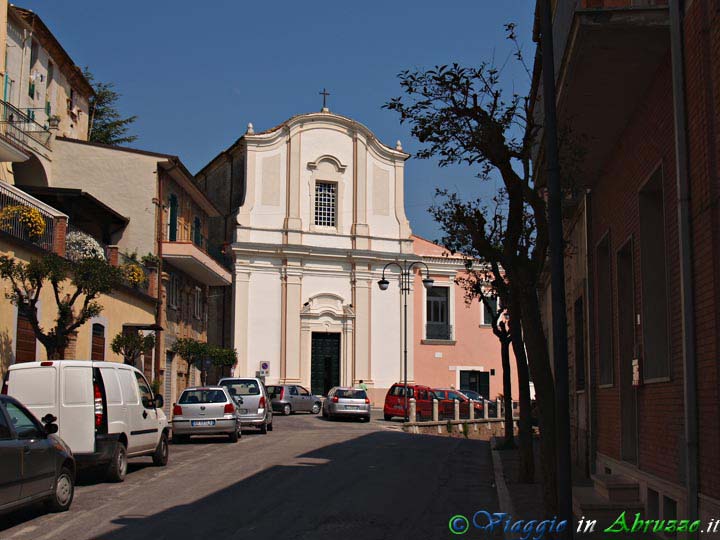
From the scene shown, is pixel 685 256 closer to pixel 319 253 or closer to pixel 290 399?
pixel 290 399

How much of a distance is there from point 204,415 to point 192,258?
12.6 metres

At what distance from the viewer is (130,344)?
1088 inches

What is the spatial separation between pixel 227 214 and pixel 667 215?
44365mm

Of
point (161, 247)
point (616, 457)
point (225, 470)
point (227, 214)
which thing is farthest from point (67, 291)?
point (227, 214)

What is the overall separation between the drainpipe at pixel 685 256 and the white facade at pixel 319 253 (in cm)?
4072

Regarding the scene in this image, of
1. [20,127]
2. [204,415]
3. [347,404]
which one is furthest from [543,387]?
[347,404]

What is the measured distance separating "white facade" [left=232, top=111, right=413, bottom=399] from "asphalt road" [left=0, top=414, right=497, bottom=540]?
26.5 meters

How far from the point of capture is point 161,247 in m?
34.8

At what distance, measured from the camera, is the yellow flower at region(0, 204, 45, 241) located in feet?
68.9

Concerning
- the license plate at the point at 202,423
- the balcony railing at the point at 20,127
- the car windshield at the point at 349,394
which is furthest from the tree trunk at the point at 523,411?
the car windshield at the point at 349,394

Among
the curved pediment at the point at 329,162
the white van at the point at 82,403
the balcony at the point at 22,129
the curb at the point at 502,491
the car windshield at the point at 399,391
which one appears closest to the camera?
the curb at the point at 502,491

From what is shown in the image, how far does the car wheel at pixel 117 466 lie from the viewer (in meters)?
15.4

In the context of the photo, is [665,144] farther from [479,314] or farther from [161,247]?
[479,314]

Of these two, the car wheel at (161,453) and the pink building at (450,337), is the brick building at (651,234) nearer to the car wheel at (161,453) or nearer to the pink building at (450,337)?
the car wheel at (161,453)
